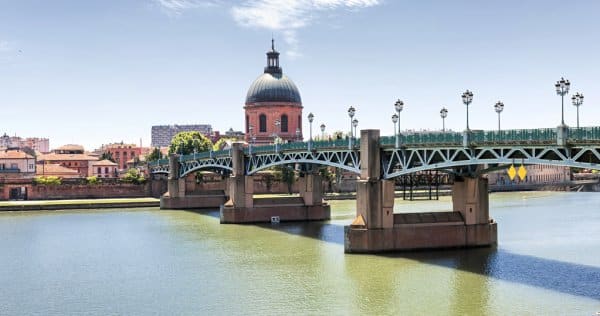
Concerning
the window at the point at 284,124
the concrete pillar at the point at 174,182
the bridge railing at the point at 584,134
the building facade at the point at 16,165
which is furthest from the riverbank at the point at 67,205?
the bridge railing at the point at 584,134

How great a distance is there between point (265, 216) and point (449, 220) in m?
33.1

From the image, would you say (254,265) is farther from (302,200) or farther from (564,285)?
(302,200)

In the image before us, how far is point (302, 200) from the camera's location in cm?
8831

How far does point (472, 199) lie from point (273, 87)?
105 metres

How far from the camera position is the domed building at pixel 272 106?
158 meters

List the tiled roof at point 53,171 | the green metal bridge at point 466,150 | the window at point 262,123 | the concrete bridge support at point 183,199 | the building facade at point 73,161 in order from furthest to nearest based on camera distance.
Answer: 1. the building facade at point 73,161
2. the window at point 262,123
3. the tiled roof at point 53,171
4. the concrete bridge support at point 183,199
5. the green metal bridge at point 466,150

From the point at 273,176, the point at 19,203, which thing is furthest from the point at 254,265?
the point at 273,176

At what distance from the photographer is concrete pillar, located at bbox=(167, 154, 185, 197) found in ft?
377

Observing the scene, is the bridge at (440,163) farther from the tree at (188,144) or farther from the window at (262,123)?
the window at (262,123)

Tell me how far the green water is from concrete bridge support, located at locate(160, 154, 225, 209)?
34944 mm

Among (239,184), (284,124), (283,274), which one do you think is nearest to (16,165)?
(284,124)

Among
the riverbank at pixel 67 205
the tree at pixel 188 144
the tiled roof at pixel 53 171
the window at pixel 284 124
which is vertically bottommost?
the riverbank at pixel 67 205

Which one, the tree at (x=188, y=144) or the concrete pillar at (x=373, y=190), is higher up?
the tree at (x=188, y=144)

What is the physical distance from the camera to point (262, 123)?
16000 centimetres
